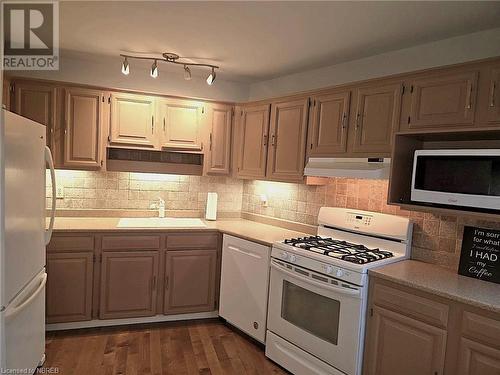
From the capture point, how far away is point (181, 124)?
349cm

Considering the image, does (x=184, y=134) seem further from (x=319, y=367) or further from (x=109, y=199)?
(x=319, y=367)

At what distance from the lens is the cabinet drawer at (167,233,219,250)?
3188 millimetres

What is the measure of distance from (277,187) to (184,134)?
1.07 metres

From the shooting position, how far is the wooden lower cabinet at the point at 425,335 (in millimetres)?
1678

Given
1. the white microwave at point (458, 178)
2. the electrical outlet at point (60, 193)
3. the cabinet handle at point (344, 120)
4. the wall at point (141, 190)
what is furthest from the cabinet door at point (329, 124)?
the electrical outlet at point (60, 193)

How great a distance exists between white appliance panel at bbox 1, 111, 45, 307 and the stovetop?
1692 millimetres

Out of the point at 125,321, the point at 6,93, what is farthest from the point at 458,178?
the point at 6,93

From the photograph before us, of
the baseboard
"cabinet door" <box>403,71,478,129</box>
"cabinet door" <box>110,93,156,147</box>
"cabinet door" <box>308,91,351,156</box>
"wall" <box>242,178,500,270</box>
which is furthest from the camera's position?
"cabinet door" <box>110,93,156,147</box>

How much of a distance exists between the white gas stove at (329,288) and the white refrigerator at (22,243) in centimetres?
161

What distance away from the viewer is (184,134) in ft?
11.5

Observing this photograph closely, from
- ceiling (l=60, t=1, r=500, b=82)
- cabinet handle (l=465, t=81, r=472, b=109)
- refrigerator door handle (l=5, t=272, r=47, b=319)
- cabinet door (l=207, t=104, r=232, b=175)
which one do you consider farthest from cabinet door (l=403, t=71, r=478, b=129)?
refrigerator door handle (l=5, t=272, r=47, b=319)

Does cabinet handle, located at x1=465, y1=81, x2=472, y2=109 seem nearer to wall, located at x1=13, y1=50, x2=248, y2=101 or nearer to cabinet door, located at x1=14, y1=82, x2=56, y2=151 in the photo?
wall, located at x1=13, y1=50, x2=248, y2=101

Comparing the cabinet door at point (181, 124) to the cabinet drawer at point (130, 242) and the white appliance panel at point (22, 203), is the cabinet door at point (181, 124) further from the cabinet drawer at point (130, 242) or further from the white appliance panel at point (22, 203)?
the white appliance panel at point (22, 203)

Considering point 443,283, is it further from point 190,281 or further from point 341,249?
point 190,281
